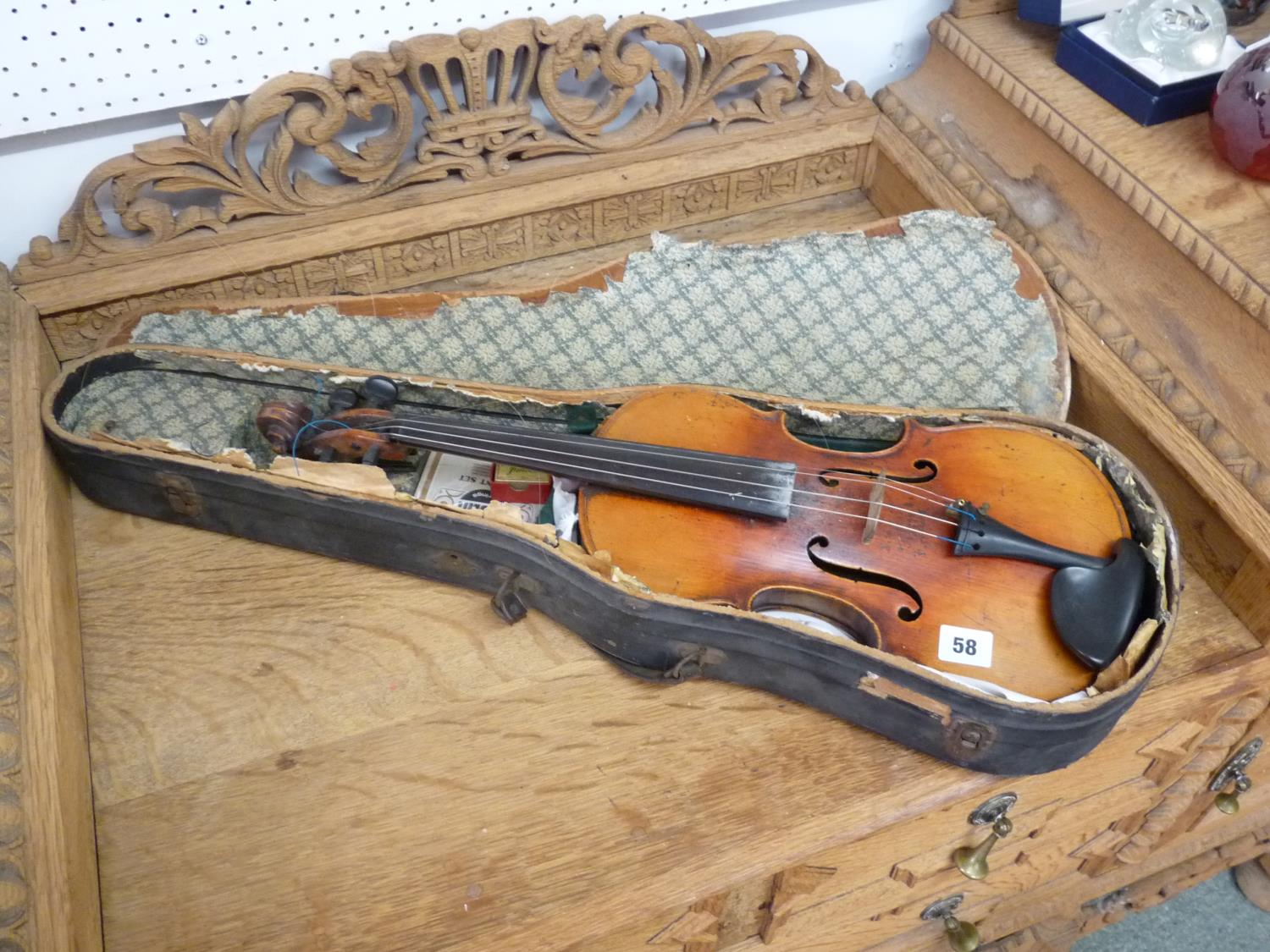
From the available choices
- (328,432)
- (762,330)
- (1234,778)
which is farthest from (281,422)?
(1234,778)

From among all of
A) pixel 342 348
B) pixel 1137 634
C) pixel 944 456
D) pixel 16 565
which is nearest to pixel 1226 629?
pixel 1137 634

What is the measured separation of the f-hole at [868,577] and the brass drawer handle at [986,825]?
0.24 metres

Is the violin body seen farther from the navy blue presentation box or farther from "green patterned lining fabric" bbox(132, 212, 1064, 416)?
the navy blue presentation box

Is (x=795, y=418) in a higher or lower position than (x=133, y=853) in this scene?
higher

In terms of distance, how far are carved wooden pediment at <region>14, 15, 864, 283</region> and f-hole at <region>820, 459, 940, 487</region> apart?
1.85 feet

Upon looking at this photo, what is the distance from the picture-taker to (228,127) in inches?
44.3

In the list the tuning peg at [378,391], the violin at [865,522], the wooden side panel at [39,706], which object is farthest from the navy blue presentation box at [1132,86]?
the wooden side panel at [39,706]

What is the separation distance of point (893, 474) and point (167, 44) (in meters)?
0.84

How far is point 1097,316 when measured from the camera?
1167 millimetres

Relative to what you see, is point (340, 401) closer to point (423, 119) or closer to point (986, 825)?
point (423, 119)

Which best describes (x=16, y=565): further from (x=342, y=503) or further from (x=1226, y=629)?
(x=1226, y=629)

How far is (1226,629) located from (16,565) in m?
1.12

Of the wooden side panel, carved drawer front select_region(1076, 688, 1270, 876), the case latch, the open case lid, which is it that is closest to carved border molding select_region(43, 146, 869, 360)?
the open case lid

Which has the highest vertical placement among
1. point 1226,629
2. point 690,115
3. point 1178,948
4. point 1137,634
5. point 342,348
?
point 690,115
